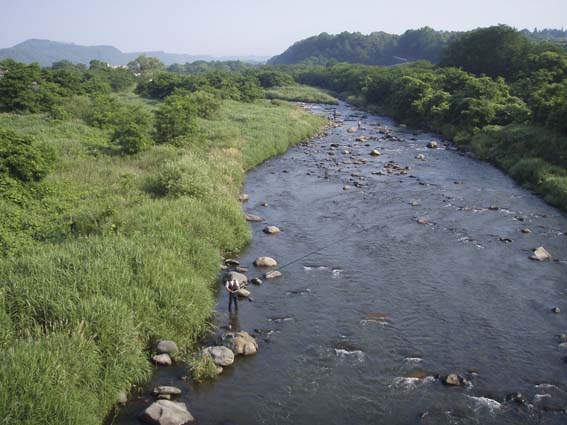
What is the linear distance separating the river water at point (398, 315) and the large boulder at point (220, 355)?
263mm

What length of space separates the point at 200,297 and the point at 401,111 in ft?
188

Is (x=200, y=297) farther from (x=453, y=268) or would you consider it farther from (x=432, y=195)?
(x=432, y=195)

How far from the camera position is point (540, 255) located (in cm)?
2172

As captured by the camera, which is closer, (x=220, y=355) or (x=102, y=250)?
(x=220, y=355)

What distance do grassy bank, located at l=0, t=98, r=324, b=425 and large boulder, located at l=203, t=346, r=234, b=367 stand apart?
3.28 ft

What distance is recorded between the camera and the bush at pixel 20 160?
79.4ft

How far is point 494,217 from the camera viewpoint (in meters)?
27.5

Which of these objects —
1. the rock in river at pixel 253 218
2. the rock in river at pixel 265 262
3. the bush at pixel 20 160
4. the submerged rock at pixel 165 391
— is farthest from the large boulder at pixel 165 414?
the bush at pixel 20 160

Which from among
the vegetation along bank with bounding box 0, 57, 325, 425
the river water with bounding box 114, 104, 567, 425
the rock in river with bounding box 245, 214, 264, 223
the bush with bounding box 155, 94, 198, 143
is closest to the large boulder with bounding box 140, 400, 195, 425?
the river water with bounding box 114, 104, 567, 425

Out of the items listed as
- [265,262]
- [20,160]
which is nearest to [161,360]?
[265,262]

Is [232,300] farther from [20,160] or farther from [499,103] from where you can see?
[499,103]

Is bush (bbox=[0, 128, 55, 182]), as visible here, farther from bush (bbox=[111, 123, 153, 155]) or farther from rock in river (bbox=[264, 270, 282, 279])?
rock in river (bbox=[264, 270, 282, 279])

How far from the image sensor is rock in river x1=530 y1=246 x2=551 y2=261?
850 inches

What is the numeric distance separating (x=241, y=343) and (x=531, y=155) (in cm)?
3194
